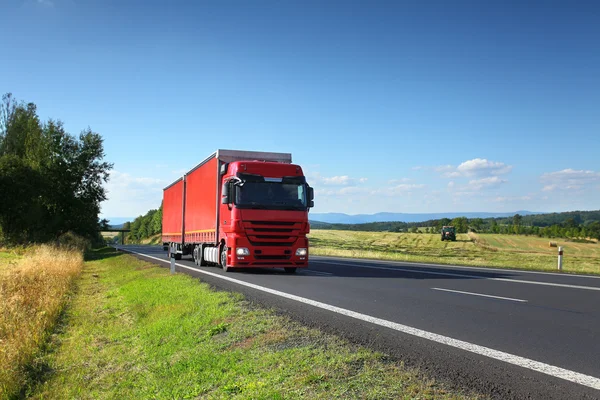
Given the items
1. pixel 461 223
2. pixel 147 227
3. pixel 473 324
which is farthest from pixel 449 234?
pixel 147 227

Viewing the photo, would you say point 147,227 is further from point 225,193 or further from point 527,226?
point 225,193

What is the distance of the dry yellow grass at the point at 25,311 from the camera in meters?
6.88

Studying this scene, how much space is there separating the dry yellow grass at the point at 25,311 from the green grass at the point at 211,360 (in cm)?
32

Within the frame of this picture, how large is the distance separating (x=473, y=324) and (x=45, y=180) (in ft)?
123

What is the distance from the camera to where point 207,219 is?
63.9 ft

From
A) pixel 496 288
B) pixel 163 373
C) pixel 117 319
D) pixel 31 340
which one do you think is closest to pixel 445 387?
pixel 163 373

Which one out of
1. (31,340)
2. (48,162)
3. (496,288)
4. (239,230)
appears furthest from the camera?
(48,162)

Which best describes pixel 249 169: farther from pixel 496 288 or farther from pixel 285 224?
pixel 496 288

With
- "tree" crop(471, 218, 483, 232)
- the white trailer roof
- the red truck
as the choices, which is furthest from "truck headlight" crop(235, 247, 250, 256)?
"tree" crop(471, 218, 483, 232)

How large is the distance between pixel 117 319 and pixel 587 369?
862cm

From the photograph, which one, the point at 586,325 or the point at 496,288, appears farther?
the point at 496,288

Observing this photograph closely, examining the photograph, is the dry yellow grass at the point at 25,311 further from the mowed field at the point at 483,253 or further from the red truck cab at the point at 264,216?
the mowed field at the point at 483,253

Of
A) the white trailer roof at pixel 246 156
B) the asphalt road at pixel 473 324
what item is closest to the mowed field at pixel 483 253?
the asphalt road at pixel 473 324

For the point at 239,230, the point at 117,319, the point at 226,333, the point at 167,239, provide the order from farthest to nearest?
1. the point at 167,239
2. the point at 239,230
3. the point at 117,319
4. the point at 226,333
